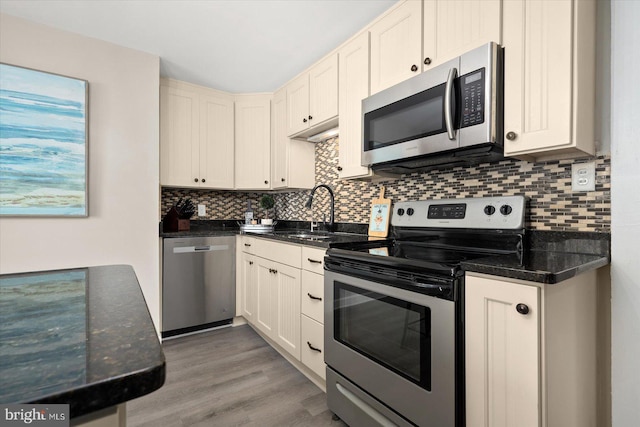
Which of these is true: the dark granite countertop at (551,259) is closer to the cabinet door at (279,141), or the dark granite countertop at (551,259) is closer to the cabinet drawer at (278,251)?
the cabinet drawer at (278,251)

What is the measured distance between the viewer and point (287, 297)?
2.28m

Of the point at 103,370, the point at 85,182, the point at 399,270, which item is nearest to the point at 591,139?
the point at 399,270

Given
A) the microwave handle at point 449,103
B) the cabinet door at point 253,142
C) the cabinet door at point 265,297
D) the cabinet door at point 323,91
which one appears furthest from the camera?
the cabinet door at point 253,142

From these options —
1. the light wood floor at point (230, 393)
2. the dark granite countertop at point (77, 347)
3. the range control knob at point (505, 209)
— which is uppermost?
the range control knob at point (505, 209)

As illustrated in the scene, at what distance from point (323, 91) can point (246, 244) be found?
152cm

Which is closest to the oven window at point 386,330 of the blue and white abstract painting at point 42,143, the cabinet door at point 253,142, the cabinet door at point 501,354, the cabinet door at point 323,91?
the cabinet door at point 501,354

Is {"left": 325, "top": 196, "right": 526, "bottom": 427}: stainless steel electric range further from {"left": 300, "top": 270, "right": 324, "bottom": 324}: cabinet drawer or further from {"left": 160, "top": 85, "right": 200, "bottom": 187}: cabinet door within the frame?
{"left": 160, "top": 85, "right": 200, "bottom": 187}: cabinet door

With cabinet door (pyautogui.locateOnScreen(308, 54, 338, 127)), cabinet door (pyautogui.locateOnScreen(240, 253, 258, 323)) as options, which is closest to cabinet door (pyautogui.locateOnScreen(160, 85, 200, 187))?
cabinet door (pyautogui.locateOnScreen(240, 253, 258, 323))

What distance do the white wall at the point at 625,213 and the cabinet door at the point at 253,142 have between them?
2668mm

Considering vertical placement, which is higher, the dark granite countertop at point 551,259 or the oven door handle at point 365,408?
the dark granite countertop at point 551,259

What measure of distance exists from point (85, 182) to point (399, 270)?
2.32 meters

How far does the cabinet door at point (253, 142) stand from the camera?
3.28 m

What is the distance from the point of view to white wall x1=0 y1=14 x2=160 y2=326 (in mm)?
2127

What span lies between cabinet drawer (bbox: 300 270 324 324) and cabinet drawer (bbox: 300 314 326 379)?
0.05 meters
